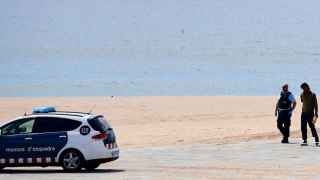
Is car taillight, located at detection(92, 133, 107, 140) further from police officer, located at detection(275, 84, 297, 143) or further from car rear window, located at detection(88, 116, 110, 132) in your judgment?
police officer, located at detection(275, 84, 297, 143)

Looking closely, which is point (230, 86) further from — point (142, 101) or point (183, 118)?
point (183, 118)

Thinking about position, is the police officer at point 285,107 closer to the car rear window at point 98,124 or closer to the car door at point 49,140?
the car rear window at point 98,124

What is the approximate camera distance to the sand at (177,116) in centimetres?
3262

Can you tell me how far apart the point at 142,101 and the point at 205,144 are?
24.8 meters

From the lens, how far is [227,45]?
367ft

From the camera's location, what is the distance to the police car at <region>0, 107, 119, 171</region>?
22.2 m

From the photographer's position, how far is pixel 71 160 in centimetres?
2222

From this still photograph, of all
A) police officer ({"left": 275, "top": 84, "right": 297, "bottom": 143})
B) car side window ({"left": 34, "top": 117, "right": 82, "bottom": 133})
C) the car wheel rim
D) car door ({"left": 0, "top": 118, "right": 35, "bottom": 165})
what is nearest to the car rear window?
car side window ({"left": 34, "top": 117, "right": 82, "bottom": 133})

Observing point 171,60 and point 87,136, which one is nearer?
point 87,136

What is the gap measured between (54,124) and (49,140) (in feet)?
1.15

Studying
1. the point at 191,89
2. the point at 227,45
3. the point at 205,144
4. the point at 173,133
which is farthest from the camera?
the point at 227,45

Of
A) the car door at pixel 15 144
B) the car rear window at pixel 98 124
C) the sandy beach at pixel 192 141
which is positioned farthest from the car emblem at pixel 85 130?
the car door at pixel 15 144

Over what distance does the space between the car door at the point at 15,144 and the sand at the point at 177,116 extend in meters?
7.78

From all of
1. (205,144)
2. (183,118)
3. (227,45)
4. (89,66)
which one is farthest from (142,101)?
(227,45)
